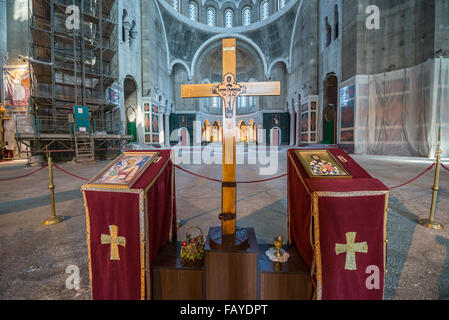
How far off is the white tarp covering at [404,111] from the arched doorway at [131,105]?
15.3m

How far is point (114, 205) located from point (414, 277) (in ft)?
8.20

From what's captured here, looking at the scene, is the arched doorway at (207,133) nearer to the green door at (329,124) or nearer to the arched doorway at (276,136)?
the arched doorway at (276,136)

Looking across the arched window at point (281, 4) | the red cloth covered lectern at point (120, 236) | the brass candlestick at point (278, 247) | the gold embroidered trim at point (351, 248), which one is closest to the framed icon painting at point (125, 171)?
the red cloth covered lectern at point (120, 236)

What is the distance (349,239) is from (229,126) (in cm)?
128

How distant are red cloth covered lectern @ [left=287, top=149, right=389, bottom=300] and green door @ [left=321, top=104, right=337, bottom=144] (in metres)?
16.0

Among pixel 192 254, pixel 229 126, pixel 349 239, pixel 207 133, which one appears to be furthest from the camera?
pixel 207 133

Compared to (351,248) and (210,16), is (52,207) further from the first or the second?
(210,16)

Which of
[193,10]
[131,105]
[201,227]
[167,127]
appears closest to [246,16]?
[193,10]

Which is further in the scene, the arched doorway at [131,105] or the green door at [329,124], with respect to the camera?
the green door at [329,124]

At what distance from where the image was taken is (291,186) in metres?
1.91

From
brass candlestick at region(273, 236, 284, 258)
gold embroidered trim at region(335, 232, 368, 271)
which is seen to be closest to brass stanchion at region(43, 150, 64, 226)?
brass candlestick at region(273, 236, 284, 258)

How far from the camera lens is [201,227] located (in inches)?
→ 108

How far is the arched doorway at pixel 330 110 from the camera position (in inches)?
617
